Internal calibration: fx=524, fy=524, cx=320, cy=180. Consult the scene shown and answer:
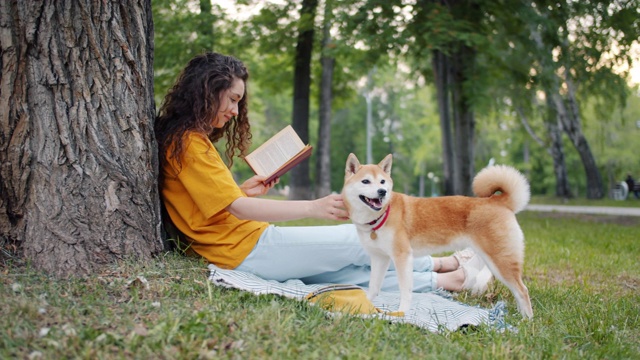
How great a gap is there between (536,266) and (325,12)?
800 centimetres

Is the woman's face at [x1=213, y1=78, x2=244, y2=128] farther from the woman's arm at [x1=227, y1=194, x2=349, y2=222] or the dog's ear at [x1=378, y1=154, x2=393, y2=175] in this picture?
the dog's ear at [x1=378, y1=154, x2=393, y2=175]

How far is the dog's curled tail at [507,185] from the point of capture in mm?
3836

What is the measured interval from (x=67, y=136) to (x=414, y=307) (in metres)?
2.62

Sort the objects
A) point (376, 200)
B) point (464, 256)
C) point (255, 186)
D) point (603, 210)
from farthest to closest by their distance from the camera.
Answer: point (603, 210)
point (464, 256)
point (255, 186)
point (376, 200)

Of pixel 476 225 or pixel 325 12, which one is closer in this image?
pixel 476 225

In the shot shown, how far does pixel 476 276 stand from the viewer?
14.8ft

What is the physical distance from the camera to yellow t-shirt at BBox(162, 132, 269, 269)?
352cm

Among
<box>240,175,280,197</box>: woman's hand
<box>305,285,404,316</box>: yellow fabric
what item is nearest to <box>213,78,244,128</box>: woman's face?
<box>240,175,280,197</box>: woman's hand

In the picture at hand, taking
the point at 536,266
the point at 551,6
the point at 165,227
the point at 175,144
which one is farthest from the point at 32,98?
the point at 551,6

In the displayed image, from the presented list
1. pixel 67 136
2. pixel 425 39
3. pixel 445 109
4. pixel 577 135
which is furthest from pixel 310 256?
pixel 577 135

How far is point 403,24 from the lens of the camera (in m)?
11.5

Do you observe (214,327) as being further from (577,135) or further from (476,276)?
(577,135)

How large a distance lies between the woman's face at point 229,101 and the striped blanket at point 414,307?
1.10m

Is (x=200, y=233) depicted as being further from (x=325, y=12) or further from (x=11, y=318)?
(x=325, y=12)
